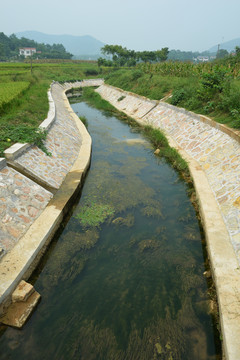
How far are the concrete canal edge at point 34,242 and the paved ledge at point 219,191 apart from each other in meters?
3.60

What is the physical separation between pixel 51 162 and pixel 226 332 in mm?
6842

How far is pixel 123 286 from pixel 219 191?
398 cm

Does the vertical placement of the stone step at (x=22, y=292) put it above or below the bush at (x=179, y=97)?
below

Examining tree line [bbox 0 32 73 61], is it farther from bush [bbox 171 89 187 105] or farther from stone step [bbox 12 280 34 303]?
stone step [bbox 12 280 34 303]

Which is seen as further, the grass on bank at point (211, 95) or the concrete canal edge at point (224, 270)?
the grass on bank at point (211, 95)

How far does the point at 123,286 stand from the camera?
483 cm

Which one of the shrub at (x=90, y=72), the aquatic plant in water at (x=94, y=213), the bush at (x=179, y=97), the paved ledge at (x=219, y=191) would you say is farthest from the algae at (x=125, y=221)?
the shrub at (x=90, y=72)

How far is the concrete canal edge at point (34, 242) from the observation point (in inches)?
165

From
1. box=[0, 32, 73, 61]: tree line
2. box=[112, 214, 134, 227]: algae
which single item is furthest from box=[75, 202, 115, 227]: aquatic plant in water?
box=[0, 32, 73, 61]: tree line

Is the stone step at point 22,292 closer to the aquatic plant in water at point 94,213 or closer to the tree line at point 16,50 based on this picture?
the aquatic plant in water at point 94,213

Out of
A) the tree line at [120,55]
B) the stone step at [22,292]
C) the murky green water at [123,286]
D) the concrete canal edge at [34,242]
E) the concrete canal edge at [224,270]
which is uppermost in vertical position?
the tree line at [120,55]

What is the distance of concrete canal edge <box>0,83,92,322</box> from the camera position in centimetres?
420

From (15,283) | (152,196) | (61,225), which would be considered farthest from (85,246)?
(152,196)

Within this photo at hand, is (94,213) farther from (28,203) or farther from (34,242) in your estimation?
(34,242)
